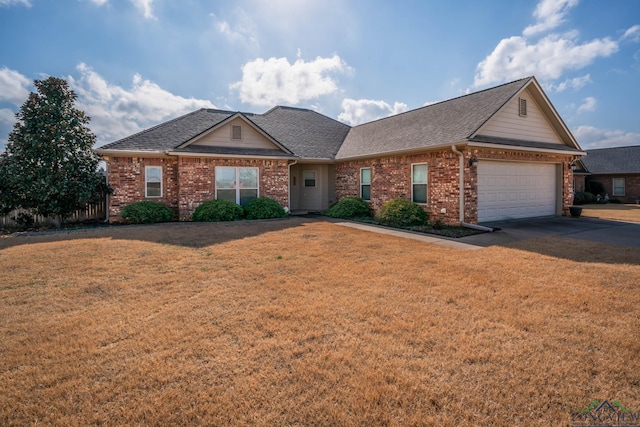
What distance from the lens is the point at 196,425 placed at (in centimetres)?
229

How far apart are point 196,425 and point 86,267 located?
5.71m

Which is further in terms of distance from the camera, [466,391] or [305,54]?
[305,54]

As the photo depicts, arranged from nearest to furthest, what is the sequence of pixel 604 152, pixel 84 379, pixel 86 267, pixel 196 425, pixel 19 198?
pixel 196 425
pixel 84 379
pixel 86 267
pixel 19 198
pixel 604 152

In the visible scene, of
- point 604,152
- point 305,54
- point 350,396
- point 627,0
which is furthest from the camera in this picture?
point 604,152

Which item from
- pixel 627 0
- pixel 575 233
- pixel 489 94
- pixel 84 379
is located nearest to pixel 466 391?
pixel 84 379

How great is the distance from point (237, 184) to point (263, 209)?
1.91 metres

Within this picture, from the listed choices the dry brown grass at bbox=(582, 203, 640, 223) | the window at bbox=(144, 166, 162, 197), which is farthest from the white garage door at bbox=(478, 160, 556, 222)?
the window at bbox=(144, 166, 162, 197)

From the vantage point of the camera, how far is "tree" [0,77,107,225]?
12227mm

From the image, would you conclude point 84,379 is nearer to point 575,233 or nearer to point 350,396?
point 350,396

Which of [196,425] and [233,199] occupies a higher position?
[233,199]

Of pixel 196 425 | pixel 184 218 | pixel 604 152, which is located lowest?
pixel 196 425

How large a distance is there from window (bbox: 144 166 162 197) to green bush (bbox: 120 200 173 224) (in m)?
0.60

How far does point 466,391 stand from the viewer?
2641 mm

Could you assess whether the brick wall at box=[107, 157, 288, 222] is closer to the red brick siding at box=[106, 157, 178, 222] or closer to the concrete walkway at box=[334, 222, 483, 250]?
the red brick siding at box=[106, 157, 178, 222]
